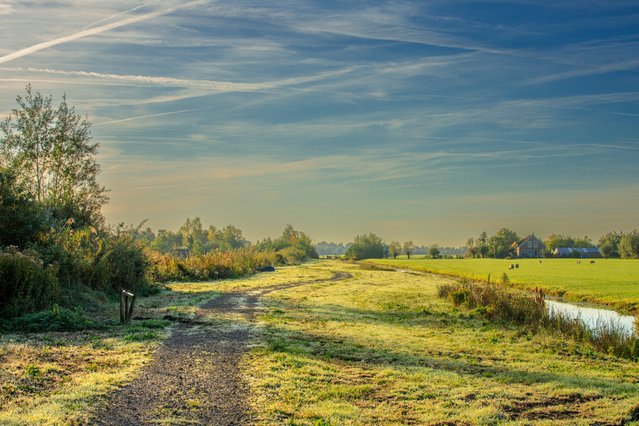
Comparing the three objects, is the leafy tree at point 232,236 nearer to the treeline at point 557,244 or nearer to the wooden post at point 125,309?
the treeline at point 557,244

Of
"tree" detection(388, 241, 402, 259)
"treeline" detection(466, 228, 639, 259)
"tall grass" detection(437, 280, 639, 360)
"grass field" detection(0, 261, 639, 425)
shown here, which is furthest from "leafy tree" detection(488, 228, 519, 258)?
"grass field" detection(0, 261, 639, 425)

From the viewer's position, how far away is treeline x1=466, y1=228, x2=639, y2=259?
118 m

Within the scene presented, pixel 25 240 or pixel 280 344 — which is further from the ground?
pixel 25 240

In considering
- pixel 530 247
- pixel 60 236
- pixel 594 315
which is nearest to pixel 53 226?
pixel 60 236

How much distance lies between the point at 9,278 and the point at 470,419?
1520 centimetres

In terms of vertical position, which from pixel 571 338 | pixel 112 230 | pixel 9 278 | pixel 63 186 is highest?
pixel 63 186

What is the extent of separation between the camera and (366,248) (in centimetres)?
15400

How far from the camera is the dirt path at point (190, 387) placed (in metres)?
8.62

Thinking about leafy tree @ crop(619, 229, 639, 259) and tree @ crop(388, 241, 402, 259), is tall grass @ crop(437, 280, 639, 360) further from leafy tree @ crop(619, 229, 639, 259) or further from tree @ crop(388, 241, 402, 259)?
tree @ crop(388, 241, 402, 259)

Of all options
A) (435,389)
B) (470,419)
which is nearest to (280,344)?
(435,389)

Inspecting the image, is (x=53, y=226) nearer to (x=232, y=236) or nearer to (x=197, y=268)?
(x=197, y=268)

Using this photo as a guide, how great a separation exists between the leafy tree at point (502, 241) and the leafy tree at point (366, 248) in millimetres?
32679

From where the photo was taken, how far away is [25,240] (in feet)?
74.0

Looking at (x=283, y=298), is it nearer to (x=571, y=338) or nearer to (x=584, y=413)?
(x=571, y=338)
